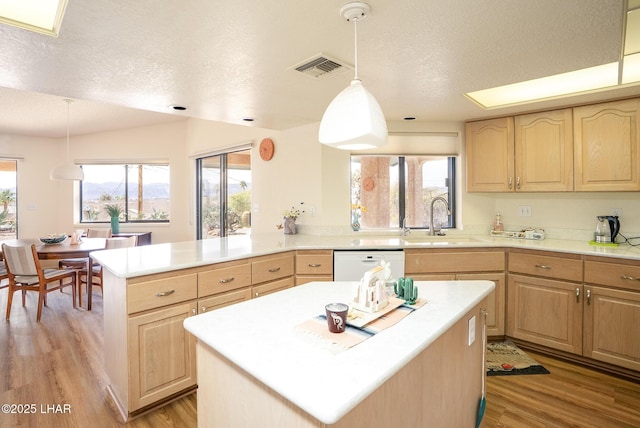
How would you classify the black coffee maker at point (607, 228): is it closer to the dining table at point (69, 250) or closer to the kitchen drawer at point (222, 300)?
the kitchen drawer at point (222, 300)

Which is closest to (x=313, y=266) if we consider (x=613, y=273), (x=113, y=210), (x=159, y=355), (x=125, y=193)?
(x=159, y=355)

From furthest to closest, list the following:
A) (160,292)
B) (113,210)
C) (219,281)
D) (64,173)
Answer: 1. (113,210)
2. (64,173)
3. (219,281)
4. (160,292)

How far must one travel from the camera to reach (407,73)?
2254 mm

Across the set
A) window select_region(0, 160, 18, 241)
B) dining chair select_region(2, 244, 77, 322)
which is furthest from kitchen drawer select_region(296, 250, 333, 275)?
window select_region(0, 160, 18, 241)

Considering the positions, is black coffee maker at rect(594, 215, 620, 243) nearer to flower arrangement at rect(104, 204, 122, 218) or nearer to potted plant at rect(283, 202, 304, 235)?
potted plant at rect(283, 202, 304, 235)

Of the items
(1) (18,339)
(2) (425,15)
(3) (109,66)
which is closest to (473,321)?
(2) (425,15)

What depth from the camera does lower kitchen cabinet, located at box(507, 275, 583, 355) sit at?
2.61 meters

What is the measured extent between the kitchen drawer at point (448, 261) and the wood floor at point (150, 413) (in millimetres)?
843

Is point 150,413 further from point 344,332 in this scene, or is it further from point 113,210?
point 113,210

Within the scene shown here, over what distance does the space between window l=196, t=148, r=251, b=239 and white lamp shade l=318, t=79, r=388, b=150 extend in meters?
3.57

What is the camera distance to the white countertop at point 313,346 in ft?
2.60

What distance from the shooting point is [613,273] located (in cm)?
242

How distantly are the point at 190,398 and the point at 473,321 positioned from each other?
1845mm

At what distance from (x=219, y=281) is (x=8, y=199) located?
5770 millimetres
